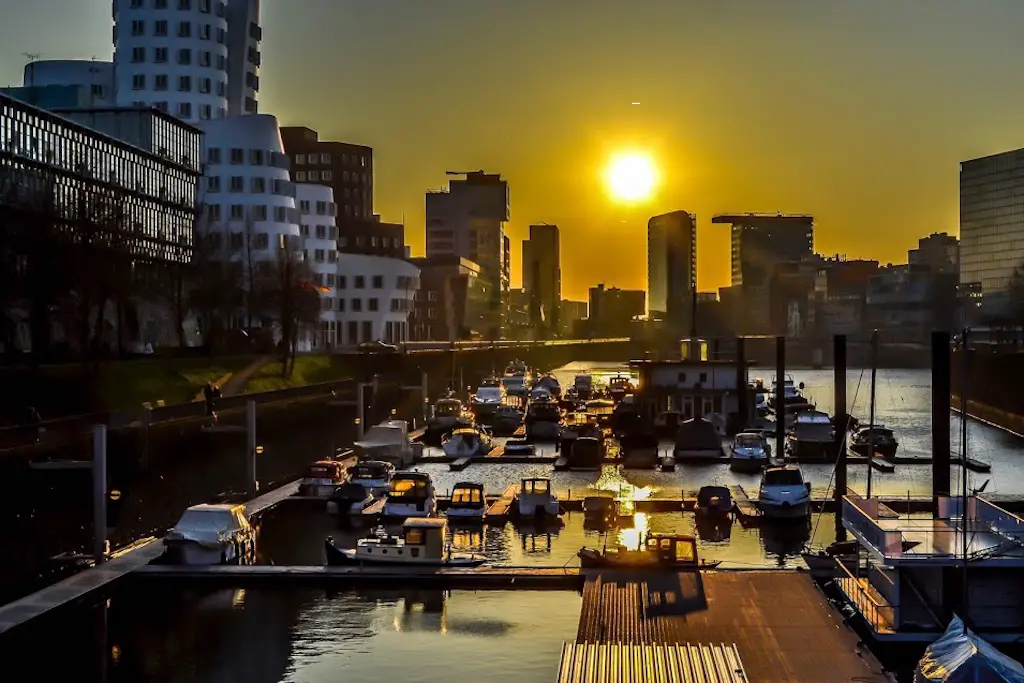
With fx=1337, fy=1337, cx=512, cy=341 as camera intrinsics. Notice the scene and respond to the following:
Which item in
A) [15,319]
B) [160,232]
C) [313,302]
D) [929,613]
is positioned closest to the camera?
[929,613]

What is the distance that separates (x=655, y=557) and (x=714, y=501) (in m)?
15.1

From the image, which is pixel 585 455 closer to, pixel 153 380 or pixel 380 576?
pixel 153 380

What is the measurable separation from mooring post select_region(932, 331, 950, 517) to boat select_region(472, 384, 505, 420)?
Result: 7153cm

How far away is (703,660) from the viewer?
102 feet

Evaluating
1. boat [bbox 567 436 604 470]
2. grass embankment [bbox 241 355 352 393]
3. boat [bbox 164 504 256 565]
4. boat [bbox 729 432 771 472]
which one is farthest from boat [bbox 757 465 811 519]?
grass embankment [bbox 241 355 352 393]

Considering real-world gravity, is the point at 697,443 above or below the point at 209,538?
above

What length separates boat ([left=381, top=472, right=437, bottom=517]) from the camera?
5753cm

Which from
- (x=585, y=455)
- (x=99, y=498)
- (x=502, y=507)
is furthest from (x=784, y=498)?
(x=99, y=498)

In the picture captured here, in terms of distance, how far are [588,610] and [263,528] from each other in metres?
24.1

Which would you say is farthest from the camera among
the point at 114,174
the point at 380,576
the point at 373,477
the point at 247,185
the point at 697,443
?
the point at 247,185

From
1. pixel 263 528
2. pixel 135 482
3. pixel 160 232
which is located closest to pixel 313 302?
pixel 160 232

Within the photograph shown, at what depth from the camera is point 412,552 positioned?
4528 centimetres

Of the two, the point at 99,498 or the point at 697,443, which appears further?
the point at 697,443

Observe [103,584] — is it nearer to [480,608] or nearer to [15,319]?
[480,608]
